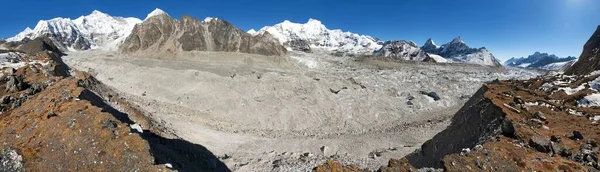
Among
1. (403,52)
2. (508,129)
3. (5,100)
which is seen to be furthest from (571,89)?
(403,52)

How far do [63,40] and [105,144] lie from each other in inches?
7980

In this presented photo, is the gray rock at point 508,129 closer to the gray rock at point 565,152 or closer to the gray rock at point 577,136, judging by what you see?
the gray rock at point 565,152

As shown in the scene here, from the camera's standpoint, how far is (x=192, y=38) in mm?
79625

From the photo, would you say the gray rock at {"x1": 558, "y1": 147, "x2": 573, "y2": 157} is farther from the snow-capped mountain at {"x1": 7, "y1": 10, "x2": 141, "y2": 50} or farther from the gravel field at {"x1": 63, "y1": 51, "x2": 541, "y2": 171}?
the snow-capped mountain at {"x1": 7, "y1": 10, "x2": 141, "y2": 50}

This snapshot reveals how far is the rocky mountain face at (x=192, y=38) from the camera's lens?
79750 millimetres

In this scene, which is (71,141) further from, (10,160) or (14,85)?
(14,85)

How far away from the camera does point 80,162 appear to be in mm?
11391

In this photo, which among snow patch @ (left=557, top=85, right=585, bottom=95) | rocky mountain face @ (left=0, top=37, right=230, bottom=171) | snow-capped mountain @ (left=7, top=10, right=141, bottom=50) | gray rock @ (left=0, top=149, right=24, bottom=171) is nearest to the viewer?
gray rock @ (left=0, top=149, right=24, bottom=171)

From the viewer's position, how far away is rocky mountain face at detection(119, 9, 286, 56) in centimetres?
7975

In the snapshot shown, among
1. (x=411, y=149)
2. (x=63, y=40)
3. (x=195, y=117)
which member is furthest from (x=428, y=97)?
(x=63, y=40)

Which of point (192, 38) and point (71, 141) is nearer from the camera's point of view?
point (71, 141)

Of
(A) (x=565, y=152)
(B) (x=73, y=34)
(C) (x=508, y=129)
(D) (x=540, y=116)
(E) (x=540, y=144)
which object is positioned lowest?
(B) (x=73, y=34)

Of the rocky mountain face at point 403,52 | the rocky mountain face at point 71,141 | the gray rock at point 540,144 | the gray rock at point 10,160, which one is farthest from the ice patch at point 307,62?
the gray rock at point 10,160

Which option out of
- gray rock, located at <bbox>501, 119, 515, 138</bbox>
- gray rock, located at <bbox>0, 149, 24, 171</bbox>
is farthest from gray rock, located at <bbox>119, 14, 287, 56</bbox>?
gray rock, located at <bbox>501, 119, 515, 138</bbox>
